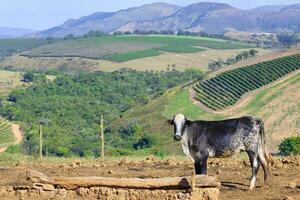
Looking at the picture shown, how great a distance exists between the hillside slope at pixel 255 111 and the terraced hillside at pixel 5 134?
13369mm

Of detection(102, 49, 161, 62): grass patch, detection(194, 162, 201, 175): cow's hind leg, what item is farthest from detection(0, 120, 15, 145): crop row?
detection(102, 49, 161, 62): grass patch

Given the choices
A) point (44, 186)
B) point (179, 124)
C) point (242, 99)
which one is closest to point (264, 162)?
point (179, 124)

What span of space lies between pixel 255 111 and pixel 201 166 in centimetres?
6207

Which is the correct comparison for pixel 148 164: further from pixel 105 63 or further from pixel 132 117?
pixel 105 63

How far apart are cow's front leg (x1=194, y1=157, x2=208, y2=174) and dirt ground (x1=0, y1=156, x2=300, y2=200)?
22.0 inches

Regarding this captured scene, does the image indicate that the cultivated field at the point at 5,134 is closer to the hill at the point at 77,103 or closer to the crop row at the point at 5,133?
the crop row at the point at 5,133

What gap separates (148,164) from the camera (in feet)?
55.3

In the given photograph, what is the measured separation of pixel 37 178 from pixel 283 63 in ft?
280

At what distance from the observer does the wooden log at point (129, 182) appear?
1132 cm

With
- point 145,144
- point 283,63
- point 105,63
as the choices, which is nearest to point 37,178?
point 145,144

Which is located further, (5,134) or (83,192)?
(5,134)

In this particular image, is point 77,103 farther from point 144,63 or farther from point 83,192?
point 83,192

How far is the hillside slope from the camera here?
220ft

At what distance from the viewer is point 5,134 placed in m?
81.1
